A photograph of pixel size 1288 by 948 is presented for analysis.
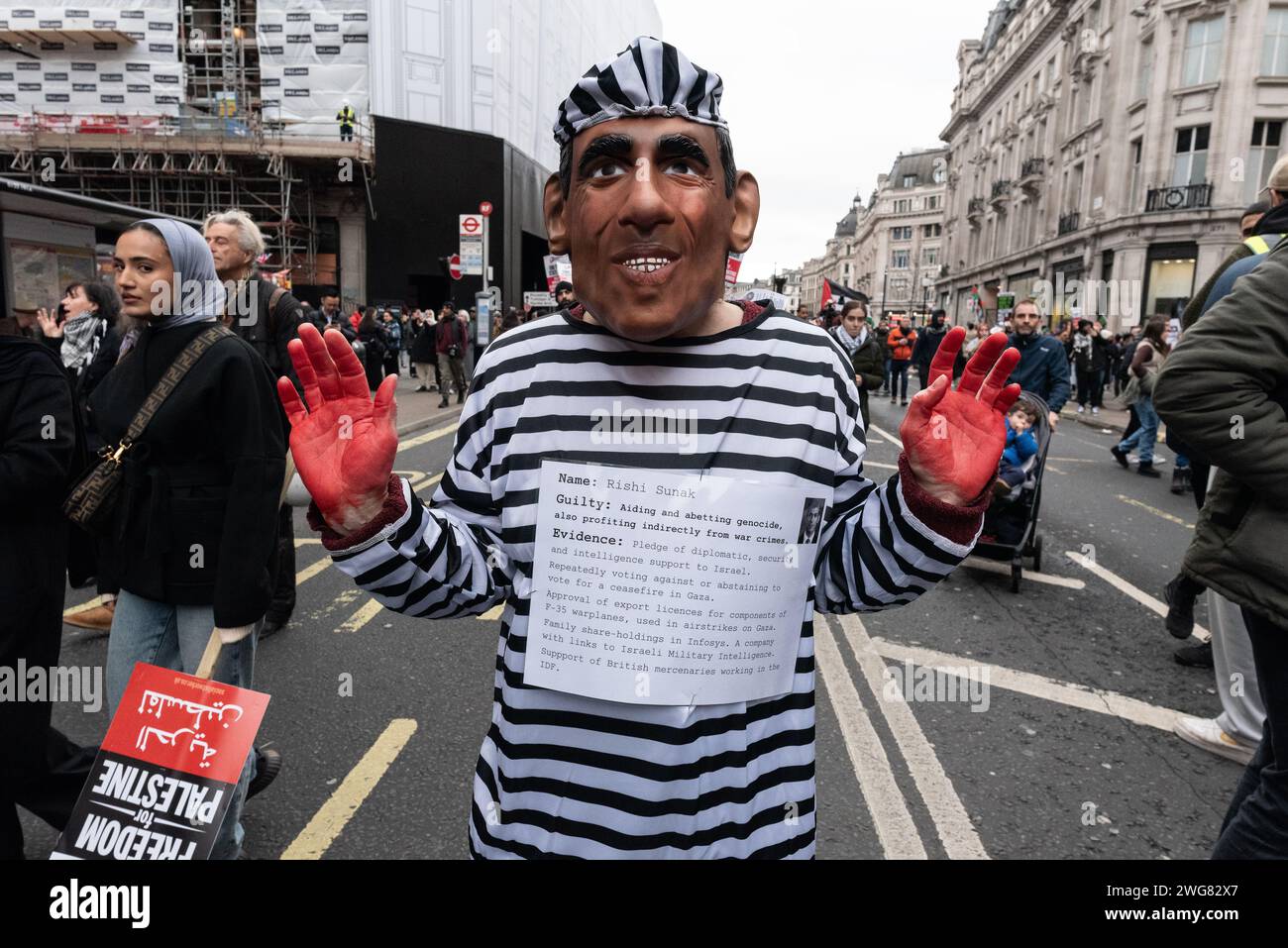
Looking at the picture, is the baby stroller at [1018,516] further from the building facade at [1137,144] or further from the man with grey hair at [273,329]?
the building facade at [1137,144]

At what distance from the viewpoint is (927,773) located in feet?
10.9

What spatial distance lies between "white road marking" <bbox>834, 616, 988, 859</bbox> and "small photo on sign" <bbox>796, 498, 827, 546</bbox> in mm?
1934

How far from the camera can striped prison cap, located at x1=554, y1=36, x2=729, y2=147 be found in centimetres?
133

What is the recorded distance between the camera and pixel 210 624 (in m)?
2.56

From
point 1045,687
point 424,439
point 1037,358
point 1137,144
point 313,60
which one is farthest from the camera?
point 1137,144

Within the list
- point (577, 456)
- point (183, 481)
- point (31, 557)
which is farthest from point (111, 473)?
point (577, 456)

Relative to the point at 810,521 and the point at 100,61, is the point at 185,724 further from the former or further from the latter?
the point at 100,61

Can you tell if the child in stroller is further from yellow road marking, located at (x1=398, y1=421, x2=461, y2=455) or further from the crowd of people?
yellow road marking, located at (x1=398, y1=421, x2=461, y2=455)

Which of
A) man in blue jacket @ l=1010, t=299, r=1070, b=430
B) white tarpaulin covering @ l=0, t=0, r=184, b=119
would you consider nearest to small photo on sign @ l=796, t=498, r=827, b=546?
man in blue jacket @ l=1010, t=299, r=1070, b=430

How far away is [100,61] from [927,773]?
1346 inches

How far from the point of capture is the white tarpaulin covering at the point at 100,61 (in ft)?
87.8

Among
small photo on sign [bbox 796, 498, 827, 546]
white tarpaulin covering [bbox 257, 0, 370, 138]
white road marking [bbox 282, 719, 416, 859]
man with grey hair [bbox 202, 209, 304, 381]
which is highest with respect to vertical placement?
white tarpaulin covering [bbox 257, 0, 370, 138]

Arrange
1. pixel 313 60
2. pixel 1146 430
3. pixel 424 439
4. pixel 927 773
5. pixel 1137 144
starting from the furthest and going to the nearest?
pixel 1137 144
pixel 313 60
pixel 424 439
pixel 1146 430
pixel 927 773
